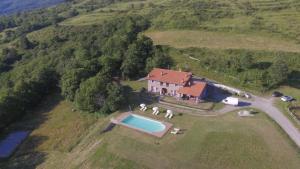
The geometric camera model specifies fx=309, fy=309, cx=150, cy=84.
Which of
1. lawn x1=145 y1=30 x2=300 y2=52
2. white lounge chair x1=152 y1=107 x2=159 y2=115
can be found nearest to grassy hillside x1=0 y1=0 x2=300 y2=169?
lawn x1=145 y1=30 x2=300 y2=52

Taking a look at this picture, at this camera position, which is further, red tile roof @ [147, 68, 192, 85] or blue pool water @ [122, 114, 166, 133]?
red tile roof @ [147, 68, 192, 85]

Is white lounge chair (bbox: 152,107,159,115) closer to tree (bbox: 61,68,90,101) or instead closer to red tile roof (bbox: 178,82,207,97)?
red tile roof (bbox: 178,82,207,97)

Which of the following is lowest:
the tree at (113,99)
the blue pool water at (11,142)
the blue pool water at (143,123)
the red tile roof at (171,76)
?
the blue pool water at (11,142)

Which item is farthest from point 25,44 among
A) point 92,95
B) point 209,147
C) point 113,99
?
point 209,147

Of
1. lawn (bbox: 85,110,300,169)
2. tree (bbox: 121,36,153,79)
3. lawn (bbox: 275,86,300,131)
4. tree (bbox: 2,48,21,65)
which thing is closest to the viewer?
lawn (bbox: 85,110,300,169)

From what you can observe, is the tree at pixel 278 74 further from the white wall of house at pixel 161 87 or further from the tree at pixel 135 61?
the tree at pixel 135 61

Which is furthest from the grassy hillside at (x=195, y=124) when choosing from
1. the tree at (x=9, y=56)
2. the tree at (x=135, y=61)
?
the tree at (x=9, y=56)
